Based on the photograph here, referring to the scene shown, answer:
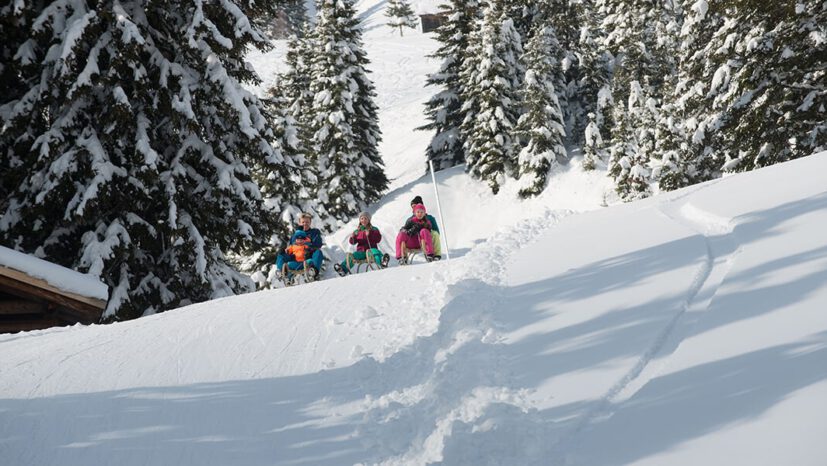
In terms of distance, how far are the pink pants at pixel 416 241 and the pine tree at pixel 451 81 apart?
2108 centimetres

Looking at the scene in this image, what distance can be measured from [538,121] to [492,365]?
25.7m

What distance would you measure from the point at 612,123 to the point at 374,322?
27.4 meters

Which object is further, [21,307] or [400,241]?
[400,241]

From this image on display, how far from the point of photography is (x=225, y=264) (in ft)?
37.7

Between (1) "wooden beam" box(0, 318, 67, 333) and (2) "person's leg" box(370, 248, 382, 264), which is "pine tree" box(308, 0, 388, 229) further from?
(1) "wooden beam" box(0, 318, 67, 333)

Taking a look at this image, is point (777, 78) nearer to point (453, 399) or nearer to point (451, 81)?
point (453, 399)

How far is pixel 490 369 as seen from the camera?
16.6 feet

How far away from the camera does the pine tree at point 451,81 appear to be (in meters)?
33.7

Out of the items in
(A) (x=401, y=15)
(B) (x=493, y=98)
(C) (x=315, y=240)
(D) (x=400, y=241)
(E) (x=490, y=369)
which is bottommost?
(E) (x=490, y=369)

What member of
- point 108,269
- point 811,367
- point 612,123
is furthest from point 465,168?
point 811,367

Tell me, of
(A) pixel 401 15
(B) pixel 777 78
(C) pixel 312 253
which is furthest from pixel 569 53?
(A) pixel 401 15

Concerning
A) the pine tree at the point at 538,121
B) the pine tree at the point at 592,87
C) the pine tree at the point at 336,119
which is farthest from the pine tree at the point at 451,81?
the pine tree at the point at 592,87

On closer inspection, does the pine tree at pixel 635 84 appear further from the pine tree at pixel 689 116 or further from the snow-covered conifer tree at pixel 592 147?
the pine tree at pixel 689 116

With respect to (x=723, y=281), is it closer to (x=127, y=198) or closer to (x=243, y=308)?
(x=243, y=308)
